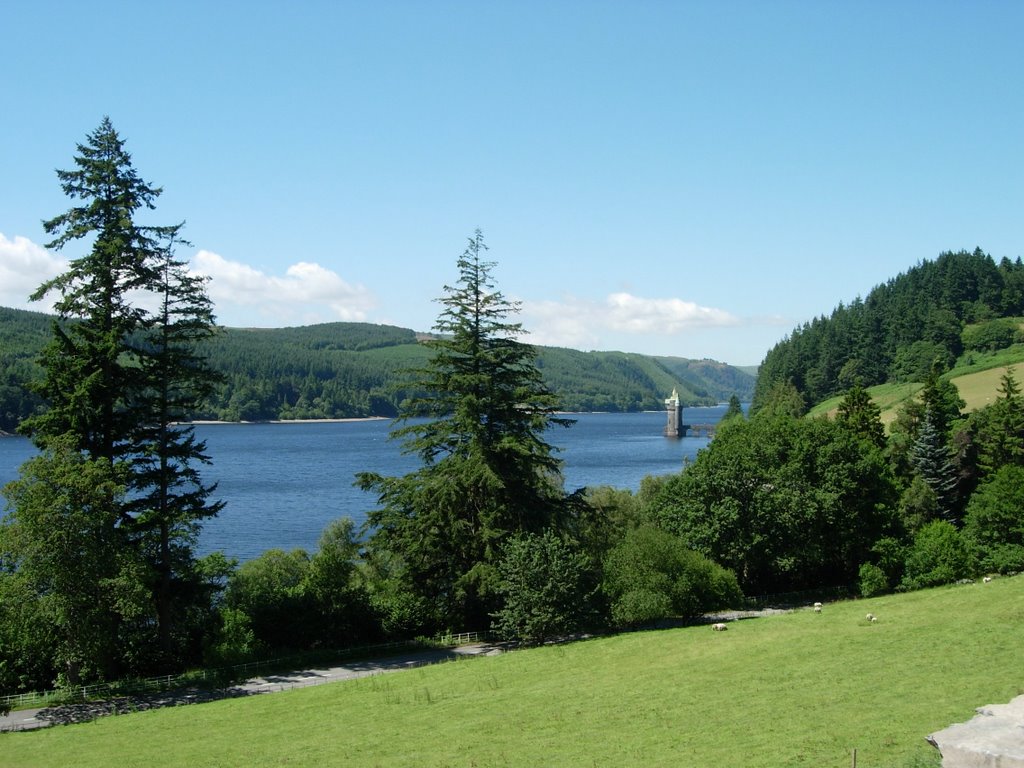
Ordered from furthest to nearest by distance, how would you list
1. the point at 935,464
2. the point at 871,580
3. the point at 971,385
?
the point at 971,385 < the point at 935,464 < the point at 871,580

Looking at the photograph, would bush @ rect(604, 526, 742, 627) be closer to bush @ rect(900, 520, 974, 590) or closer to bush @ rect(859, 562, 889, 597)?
bush @ rect(859, 562, 889, 597)

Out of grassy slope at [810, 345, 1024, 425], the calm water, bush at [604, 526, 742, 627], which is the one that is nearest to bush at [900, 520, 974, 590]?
bush at [604, 526, 742, 627]

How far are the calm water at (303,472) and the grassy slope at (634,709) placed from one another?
1412 cm

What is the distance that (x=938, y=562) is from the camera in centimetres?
4347

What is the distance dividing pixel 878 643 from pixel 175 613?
84.3 feet

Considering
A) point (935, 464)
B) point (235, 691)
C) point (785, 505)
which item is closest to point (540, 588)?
point (235, 691)

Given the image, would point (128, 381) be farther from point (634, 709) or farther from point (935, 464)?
point (935, 464)

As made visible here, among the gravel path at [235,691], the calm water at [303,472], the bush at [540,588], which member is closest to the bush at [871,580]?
the calm water at [303,472]

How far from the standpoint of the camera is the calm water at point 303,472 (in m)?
75.5

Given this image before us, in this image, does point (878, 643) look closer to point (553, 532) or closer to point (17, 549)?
point (553, 532)

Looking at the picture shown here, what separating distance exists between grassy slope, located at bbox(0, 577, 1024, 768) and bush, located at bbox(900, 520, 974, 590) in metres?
12.1

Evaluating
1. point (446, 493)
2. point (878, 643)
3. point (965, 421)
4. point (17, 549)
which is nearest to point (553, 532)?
point (446, 493)

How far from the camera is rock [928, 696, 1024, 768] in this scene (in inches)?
478

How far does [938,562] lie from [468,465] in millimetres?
Result: 26254
